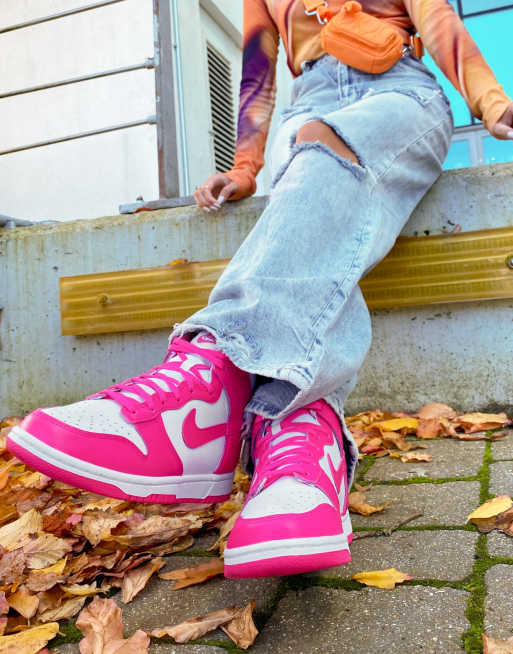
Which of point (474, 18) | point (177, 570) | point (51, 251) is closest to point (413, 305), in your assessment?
point (177, 570)

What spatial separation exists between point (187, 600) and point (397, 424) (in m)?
0.95

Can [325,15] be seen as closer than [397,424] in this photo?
Yes

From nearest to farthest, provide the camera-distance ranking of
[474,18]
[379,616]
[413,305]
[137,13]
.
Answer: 1. [379,616]
2. [413,305]
3. [137,13]
4. [474,18]

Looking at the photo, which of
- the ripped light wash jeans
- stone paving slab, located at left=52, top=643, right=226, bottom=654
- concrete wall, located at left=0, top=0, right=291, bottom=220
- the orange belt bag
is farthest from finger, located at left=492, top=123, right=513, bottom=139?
concrete wall, located at left=0, top=0, right=291, bottom=220

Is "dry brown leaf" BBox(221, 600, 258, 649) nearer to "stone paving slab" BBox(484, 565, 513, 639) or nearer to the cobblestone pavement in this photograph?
the cobblestone pavement

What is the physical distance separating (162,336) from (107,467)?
3.95 ft

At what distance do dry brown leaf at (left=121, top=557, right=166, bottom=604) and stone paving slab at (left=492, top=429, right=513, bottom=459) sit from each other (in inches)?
30.0

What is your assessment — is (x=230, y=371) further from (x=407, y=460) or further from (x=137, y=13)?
(x=137, y=13)

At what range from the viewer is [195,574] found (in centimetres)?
86

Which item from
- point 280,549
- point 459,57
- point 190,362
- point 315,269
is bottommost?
point 280,549

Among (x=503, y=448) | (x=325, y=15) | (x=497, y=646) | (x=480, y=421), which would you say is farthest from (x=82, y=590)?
(x=325, y=15)

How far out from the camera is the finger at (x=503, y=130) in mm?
1276

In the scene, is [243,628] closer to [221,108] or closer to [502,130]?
[502,130]

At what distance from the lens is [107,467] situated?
2.56ft
